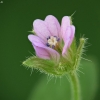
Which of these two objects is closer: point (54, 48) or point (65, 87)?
point (54, 48)

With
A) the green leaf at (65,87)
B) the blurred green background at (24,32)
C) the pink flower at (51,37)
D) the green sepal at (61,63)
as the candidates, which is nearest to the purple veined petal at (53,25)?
the pink flower at (51,37)

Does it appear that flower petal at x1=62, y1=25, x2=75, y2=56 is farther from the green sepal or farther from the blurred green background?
the blurred green background

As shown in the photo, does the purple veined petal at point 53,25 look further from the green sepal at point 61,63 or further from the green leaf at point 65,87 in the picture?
the green leaf at point 65,87

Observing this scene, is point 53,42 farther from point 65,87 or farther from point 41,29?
point 65,87

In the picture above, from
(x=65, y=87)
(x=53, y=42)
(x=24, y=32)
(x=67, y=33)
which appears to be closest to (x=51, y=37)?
(x=53, y=42)

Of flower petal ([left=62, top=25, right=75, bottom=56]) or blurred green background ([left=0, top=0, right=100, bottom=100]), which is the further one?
blurred green background ([left=0, top=0, right=100, bottom=100])

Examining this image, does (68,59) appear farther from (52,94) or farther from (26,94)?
(26,94)

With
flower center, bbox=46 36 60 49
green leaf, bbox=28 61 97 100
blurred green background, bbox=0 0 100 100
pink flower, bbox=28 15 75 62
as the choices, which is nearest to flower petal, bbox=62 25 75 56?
pink flower, bbox=28 15 75 62
